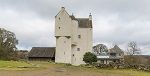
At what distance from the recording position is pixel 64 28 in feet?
284

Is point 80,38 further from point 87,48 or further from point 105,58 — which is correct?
point 105,58

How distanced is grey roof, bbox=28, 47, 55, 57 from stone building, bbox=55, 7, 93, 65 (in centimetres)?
513

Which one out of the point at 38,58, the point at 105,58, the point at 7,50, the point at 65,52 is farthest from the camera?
the point at 105,58

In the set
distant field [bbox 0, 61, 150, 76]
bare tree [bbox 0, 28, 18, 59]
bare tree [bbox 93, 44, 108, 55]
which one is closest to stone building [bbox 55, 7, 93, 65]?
bare tree [bbox 0, 28, 18, 59]

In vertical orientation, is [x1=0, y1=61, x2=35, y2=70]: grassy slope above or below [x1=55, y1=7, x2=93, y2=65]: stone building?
below

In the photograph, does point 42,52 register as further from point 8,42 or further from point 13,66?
point 13,66

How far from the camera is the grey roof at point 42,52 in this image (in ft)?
298

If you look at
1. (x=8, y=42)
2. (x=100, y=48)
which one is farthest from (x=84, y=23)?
(x=100, y=48)

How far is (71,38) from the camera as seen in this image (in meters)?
88.1

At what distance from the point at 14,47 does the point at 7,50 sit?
3.62 meters

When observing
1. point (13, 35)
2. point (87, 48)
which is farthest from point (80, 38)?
point (13, 35)

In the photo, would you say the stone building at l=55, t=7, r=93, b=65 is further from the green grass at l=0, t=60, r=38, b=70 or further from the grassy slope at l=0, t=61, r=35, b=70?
the grassy slope at l=0, t=61, r=35, b=70

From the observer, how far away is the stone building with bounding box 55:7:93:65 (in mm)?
86062

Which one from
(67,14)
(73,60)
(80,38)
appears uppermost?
(67,14)
